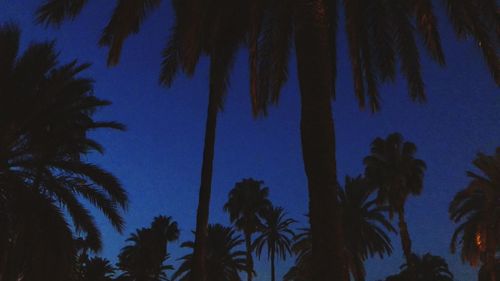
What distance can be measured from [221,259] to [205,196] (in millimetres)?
37162

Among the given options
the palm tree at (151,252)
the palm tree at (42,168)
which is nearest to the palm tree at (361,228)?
the palm tree at (151,252)

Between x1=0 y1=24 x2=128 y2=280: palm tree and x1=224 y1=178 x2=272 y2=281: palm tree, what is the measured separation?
116ft

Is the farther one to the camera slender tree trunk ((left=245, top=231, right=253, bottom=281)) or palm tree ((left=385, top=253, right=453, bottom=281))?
palm tree ((left=385, top=253, right=453, bottom=281))

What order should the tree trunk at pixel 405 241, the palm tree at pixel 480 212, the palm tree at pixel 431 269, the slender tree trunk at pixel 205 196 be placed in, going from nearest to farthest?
1. the slender tree trunk at pixel 205 196
2. the palm tree at pixel 480 212
3. the tree trunk at pixel 405 241
4. the palm tree at pixel 431 269

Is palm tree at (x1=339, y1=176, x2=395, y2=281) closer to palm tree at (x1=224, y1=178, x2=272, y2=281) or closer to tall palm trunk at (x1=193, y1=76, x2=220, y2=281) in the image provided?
palm tree at (x1=224, y1=178, x2=272, y2=281)

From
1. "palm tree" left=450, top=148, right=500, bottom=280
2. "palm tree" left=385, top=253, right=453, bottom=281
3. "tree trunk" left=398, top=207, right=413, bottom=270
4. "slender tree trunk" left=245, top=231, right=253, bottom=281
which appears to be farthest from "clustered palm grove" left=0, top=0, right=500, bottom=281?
"palm tree" left=385, top=253, right=453, bottom=281

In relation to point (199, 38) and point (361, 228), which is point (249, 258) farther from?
point (199, 38)

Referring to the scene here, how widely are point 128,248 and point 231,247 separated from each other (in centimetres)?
1449

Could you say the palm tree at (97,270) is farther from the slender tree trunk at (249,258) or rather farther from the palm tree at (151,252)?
the slender tree trunk at (249,258)

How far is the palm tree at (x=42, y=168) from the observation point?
1503cm

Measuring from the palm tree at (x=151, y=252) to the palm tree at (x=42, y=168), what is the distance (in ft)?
111

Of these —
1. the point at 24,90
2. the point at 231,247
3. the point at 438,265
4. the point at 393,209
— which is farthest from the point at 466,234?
the point at 438,265

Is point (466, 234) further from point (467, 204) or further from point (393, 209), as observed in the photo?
point (393, 209)

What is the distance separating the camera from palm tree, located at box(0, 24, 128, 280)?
1503 centimetres
